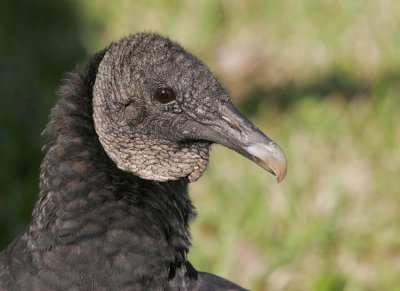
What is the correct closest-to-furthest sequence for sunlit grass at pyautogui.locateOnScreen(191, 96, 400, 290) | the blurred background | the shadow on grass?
1. sunlit grass at pyautogui.locateOnScreen(191, 96, 400, 290)
2. the blurred background
3. the shadow on grass

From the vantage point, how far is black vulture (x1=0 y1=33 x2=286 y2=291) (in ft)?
9.79

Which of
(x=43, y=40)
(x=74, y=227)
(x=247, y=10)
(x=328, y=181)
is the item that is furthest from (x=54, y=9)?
(x=74, y=227)

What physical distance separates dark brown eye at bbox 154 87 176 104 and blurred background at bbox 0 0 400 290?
154 centimetres

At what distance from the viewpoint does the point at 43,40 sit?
6387 mm

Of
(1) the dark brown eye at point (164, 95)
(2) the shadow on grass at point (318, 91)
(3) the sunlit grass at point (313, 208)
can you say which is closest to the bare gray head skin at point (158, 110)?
(1) the dark brown eye at point (164, 95)

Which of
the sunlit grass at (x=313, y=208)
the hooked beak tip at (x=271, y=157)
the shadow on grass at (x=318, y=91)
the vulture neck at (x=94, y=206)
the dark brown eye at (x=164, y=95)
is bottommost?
the vulture neck at (x=94, y=206)

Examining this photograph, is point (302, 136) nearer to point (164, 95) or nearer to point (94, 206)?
point (164, 95)

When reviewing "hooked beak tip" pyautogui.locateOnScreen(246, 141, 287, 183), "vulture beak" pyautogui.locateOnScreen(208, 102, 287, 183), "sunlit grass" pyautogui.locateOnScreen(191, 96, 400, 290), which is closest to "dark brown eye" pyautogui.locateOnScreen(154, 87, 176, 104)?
"vulture beak" pyautogui.locateOnScreen(208, 102, 287, 183)

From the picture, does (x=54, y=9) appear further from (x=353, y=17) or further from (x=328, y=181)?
(x=328, y=181)

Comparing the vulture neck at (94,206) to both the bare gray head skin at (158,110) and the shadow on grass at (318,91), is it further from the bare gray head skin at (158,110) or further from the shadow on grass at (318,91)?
the shadow on grass at (318,91)

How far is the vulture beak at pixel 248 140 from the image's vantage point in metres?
2.99

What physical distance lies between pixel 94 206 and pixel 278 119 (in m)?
2.63

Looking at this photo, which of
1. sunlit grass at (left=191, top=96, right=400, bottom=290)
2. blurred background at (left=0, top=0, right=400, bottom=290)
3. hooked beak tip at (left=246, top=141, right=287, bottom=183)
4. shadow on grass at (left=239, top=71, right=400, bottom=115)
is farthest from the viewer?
shadow on grass at (left=239, top=71, right=400, bottom=115)

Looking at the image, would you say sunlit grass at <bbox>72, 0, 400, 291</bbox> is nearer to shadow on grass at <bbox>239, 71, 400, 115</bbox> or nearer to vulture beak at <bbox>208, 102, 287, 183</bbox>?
shadow on grass at <bbox>239, 71, 400, 115</bbox>
